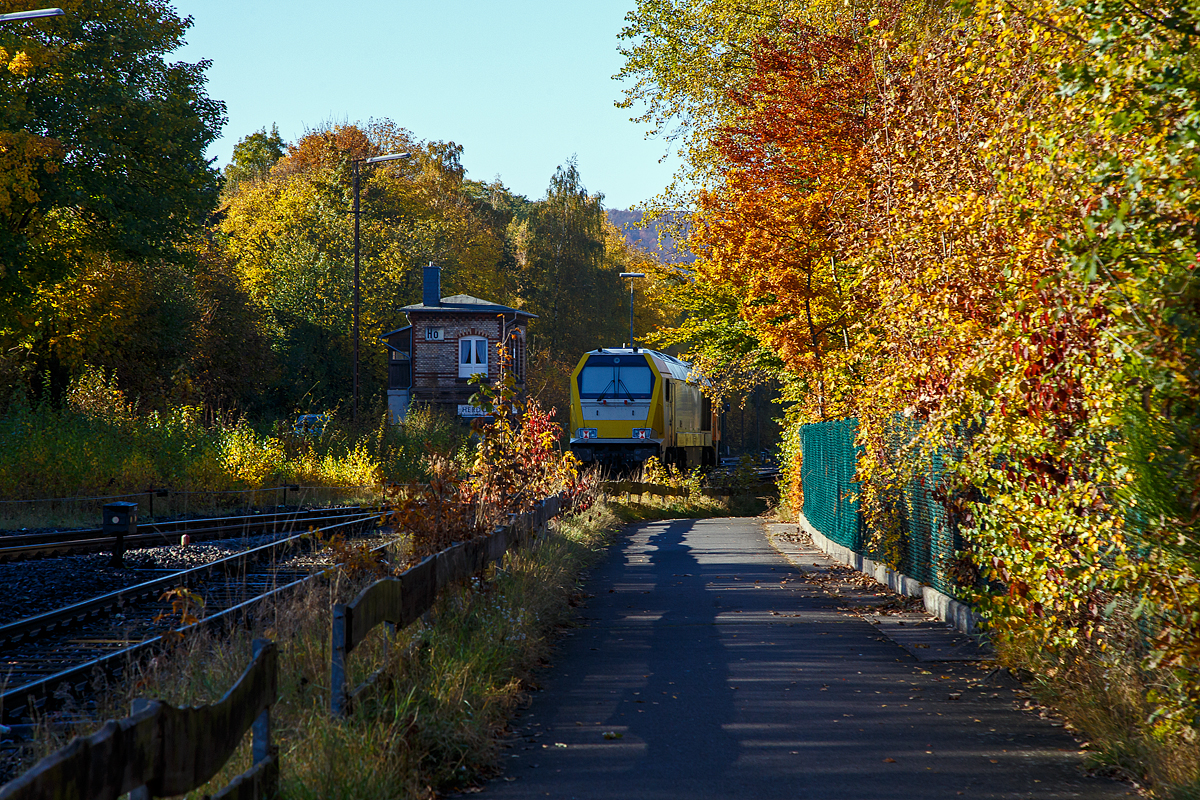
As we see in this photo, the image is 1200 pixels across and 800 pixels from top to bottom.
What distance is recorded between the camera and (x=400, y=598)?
6.11 m

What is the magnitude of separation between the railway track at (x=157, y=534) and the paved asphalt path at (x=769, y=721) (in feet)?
18.7

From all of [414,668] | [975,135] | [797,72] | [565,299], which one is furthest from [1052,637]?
[565,299]

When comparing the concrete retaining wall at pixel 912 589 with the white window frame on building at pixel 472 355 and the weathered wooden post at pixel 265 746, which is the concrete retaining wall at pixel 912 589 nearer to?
the weathered wooden post at pixel 265 746

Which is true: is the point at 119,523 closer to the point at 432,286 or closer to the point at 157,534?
the point at 157,534

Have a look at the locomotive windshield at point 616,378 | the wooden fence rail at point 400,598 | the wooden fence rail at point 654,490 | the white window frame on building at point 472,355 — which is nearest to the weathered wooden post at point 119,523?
the wooden fence rail at point 400,598

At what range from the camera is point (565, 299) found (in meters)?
70.4

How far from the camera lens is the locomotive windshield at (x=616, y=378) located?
2998 cm

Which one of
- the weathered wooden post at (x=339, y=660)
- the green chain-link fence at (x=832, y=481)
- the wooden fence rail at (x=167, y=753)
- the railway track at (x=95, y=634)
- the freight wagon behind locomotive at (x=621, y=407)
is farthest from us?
the freight wagon behind locomotive at (x=621, y=407)

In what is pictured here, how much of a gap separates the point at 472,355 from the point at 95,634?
44.7 meters

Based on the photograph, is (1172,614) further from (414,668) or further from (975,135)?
(975,135)

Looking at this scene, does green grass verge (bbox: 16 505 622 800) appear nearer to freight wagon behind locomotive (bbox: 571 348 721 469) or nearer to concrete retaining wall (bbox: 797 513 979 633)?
concrete retaining wall (bbox: 797 513 979 633)

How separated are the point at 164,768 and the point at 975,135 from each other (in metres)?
8.45

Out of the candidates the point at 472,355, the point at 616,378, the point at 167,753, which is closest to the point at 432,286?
the point at 472,355

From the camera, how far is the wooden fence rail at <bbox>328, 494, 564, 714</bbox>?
508 centimetres
